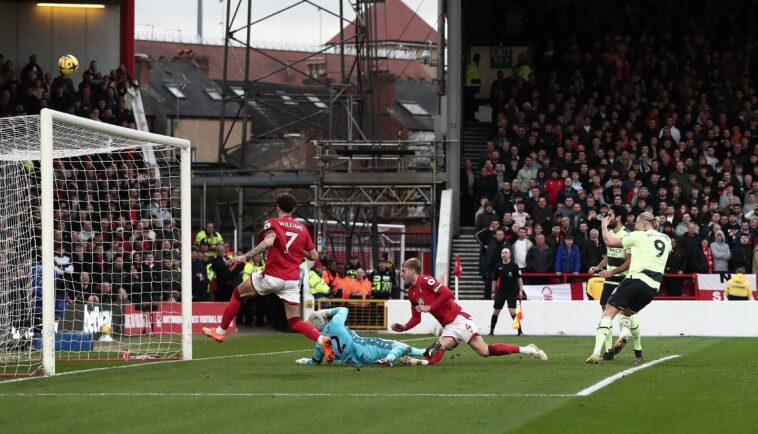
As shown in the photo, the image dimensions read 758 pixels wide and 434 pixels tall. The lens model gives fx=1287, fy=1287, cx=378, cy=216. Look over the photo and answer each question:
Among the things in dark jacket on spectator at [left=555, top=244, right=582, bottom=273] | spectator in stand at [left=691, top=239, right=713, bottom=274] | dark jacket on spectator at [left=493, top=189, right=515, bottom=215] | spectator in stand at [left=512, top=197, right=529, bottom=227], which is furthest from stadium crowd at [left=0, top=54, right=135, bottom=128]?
spectator in stand at [left=691, top=239, right=713, bottom=274]

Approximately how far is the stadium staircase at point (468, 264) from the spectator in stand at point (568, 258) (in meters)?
2.62

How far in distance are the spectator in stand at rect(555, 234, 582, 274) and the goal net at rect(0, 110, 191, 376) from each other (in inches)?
369

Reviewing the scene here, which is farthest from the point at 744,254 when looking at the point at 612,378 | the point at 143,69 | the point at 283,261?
the point at 143,69

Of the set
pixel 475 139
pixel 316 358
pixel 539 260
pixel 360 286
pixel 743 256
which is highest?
pixel 475 139

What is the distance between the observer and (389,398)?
1146 centimetres

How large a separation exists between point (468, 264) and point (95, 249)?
12.7 m

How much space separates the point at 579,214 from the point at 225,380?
723 inches

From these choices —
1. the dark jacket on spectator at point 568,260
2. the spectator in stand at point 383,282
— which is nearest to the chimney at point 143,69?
the spectator in stand at point 383,282

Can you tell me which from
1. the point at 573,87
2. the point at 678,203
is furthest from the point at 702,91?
the point at 678,203

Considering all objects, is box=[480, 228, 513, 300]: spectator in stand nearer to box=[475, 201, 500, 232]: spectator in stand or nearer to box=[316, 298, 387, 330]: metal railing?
box=[475, 201, 500, 232]: spectator in stand

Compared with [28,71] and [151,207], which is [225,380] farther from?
[28,71]

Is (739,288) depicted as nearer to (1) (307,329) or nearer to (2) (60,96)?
(1) (307,329)

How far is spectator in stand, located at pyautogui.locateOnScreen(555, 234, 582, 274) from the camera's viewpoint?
97.2 feet

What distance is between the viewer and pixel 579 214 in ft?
101
